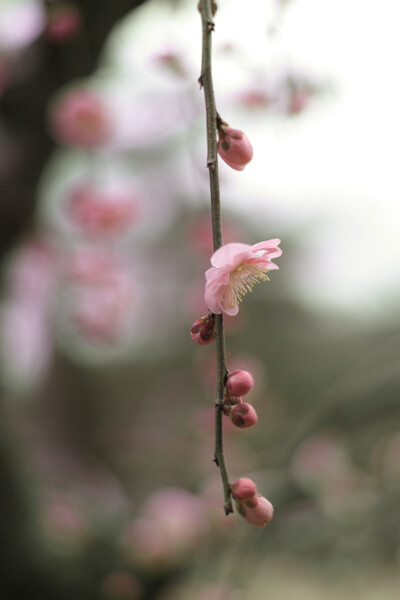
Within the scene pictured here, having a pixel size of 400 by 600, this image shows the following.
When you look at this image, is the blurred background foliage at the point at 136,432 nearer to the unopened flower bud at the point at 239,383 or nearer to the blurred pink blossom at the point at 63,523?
the blurred pink blossom at the point at 63,523

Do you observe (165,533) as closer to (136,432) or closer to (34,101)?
(34,101)

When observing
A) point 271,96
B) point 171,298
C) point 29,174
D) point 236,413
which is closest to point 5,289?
point 29,174

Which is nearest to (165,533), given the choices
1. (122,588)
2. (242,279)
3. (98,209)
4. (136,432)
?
(122,588)

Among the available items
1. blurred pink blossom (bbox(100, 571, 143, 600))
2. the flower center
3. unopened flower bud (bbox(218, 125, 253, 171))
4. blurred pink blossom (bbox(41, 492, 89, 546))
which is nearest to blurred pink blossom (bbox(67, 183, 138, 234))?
blurred pink blossom (bbox(41, 492, 89, 546))

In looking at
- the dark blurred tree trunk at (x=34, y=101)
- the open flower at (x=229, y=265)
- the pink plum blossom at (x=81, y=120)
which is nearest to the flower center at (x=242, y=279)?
the open flower at (x=229, y=265)

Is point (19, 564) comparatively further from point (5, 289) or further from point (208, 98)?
point (208, 98)

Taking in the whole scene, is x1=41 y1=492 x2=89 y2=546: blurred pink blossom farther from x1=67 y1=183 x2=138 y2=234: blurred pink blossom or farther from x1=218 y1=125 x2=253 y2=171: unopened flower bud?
x1=218 y1=125 x2=253 y2=171: unopened flower bud
